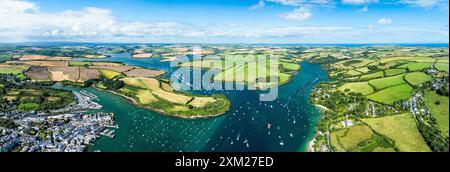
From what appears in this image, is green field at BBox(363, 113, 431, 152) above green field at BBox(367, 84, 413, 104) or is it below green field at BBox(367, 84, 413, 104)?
below

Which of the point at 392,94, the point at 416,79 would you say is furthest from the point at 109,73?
the point at 416,79

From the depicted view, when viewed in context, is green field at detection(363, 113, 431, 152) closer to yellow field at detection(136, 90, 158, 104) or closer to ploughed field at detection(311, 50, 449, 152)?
ploughed field at detection(311, 50, 449, 152)

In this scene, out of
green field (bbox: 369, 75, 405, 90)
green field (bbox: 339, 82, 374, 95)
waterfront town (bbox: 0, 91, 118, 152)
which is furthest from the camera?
green field (bbox: 339, 82, 374, 95)

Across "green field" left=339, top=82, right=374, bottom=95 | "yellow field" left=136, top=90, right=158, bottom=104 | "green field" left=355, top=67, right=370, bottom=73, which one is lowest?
"yellow field" left=136, top=90, right=158, bottom=104

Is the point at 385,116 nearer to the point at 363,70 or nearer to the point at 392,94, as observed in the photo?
the point at 392,94

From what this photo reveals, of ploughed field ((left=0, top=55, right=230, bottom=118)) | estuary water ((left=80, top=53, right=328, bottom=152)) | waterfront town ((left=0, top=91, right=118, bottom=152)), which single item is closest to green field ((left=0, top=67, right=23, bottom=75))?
ploughed field ((left=0, top=55, right=230, bottom=118))
